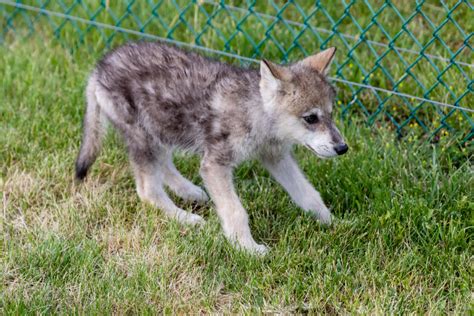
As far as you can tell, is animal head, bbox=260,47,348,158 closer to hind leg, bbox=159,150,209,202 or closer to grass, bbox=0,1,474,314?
grass, bbox=0,1,474,314

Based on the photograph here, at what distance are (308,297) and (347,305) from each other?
8.5 inches

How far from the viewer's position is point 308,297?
4285 millimetres

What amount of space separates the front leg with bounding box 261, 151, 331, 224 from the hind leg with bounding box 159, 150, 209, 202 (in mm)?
509

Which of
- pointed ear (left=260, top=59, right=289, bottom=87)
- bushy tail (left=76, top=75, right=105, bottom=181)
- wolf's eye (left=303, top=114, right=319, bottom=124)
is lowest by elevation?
bushy tail (left=76, top=75, right=105, bottom=181)

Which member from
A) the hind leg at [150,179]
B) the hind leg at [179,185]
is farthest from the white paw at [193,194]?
the hind leg at [150,179]

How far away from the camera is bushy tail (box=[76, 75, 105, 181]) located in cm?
525

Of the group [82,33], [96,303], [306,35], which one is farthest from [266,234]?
[82,33]

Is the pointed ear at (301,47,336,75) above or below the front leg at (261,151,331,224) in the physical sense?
above

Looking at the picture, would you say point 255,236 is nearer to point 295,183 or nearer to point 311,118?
point 295,183

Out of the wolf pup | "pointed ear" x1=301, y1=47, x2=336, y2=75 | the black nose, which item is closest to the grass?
the wolf pup

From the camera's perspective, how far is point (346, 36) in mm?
6297

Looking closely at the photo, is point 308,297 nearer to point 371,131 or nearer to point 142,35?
point 371,131

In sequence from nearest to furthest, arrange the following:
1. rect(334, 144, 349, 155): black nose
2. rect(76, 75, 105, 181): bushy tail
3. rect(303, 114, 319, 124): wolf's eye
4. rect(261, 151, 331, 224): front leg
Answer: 1. rect(334, 144, 349, 155): black nose
2. rect(303, 114, 319, 124): wolf's eye
3. rect(261, 151, 331, 224): front leg
4. rect(76, 75, 105, 181): bushy tail

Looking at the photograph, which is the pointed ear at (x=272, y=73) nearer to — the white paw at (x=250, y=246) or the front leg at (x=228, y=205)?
the front leg at (x=228, y=205)
